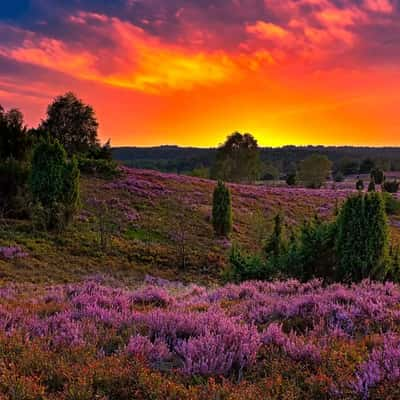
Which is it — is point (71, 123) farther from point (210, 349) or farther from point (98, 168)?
point (210, 349)

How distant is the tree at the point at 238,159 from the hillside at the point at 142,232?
103 ft

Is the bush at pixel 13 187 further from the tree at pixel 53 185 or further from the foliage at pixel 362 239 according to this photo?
the foliage at pixel 362 239

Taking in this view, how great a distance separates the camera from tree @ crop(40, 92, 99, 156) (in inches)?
2003

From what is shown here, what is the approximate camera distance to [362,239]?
423 inches

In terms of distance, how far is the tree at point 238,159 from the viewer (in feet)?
244

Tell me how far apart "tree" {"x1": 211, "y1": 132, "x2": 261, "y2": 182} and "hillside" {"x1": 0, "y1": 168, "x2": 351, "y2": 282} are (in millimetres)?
31272

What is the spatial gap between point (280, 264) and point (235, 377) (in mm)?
8345

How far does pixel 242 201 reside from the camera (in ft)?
127

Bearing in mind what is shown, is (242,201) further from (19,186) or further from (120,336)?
(120,336)

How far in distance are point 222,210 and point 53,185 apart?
11.0m

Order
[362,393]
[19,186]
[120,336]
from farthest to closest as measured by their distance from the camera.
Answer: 1. [19,186]
2. [120,336]
3. [362,393]

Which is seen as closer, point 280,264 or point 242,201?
point 280,264

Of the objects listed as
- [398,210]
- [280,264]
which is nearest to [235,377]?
[280,264]

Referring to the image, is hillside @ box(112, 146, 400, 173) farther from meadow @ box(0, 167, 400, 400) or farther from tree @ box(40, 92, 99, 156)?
meadow @ box(0, 167, 400, 400)
